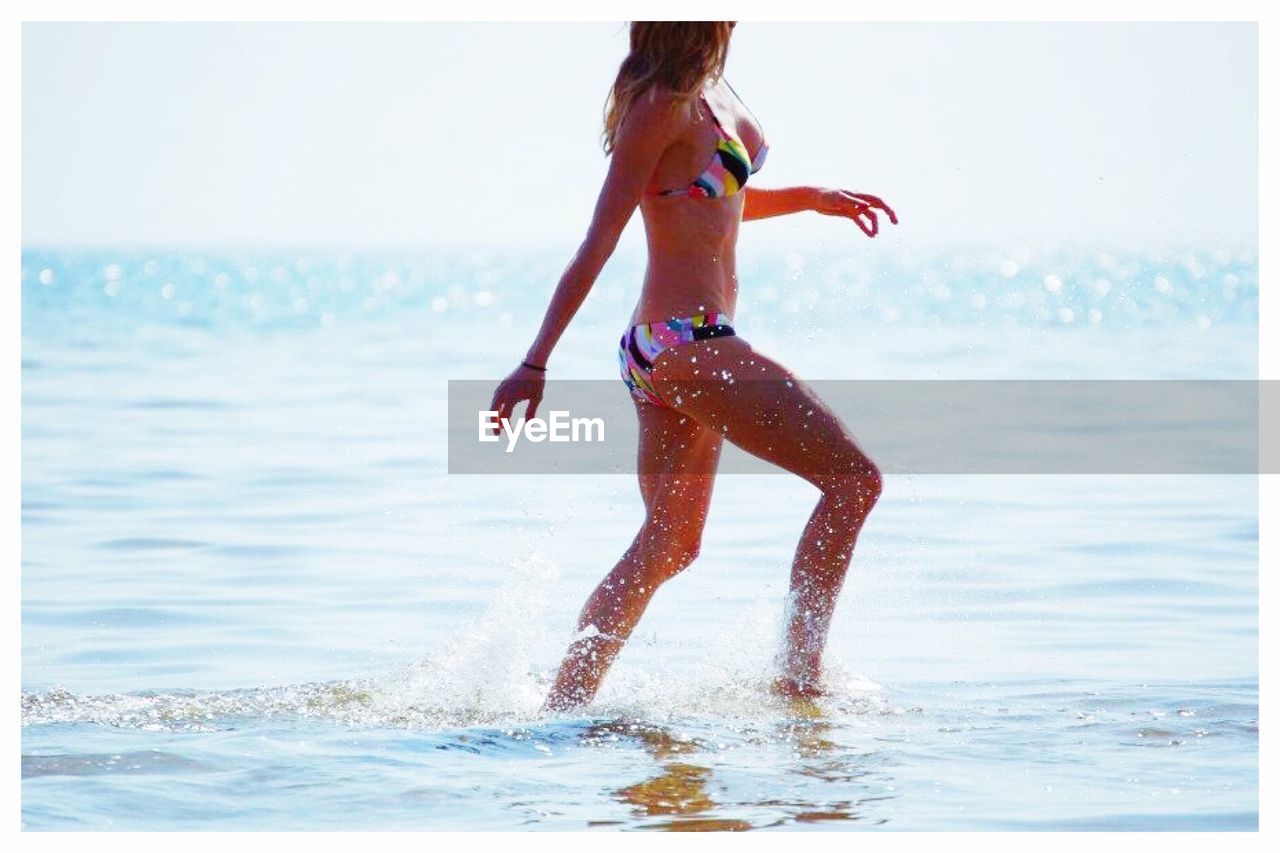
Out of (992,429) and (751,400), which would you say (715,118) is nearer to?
(751,400)

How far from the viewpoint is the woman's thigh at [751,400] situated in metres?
4.38

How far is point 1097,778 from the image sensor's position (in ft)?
13.6

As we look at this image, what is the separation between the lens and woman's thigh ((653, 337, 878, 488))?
4.38 metres

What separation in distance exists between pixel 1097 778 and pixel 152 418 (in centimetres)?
924

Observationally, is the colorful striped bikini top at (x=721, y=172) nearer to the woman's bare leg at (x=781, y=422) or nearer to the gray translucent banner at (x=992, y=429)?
the woman's bare leg at (x=781, y=422)

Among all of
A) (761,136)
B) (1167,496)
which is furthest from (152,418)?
(761,136)

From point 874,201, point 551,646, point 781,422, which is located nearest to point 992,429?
point 551,646

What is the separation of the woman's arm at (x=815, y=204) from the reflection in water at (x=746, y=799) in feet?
4.34

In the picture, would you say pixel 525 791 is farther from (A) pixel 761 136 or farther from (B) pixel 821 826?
(A) pixel 761 136

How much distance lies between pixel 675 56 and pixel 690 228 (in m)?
0.41

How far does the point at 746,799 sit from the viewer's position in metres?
3.90

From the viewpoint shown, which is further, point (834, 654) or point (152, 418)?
point (152, 418)

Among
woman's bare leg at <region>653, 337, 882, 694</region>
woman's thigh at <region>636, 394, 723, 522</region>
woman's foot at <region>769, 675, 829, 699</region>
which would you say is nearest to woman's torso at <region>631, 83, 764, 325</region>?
woman's bare leg at <region>653, 337, 882, 694</region>

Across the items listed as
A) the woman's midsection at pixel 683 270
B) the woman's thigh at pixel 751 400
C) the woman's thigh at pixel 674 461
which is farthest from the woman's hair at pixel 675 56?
the woman's thigh at pixel 674 461
